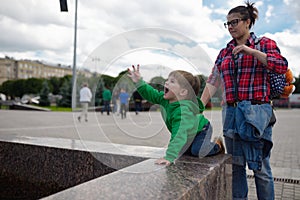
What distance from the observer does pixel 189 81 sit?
2172mm

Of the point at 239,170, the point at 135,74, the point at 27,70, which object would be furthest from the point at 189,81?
the point at 27,70

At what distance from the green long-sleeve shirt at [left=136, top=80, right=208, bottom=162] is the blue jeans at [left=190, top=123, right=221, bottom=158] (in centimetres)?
5

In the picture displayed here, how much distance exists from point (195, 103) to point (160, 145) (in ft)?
2.20

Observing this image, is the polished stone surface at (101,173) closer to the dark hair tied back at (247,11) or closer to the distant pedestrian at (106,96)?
the distant pedestrian at (106,96)

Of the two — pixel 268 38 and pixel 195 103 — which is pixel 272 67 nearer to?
pixel 268 38

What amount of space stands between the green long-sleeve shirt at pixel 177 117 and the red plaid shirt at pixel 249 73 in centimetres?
37

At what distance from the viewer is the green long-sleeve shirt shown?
217cm

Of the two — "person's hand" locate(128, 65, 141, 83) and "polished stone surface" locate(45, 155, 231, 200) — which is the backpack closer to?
"polished stone surface" locate(45, 155, 231, 200)

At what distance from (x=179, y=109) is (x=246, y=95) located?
0.63m

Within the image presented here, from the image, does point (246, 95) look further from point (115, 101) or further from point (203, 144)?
point (115, 101)

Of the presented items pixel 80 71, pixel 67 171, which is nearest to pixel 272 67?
pixel 80 71

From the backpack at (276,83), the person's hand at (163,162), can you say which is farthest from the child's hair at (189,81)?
the backpack at (276,83)

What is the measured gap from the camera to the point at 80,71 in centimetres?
207

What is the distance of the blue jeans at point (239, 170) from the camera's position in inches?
101
